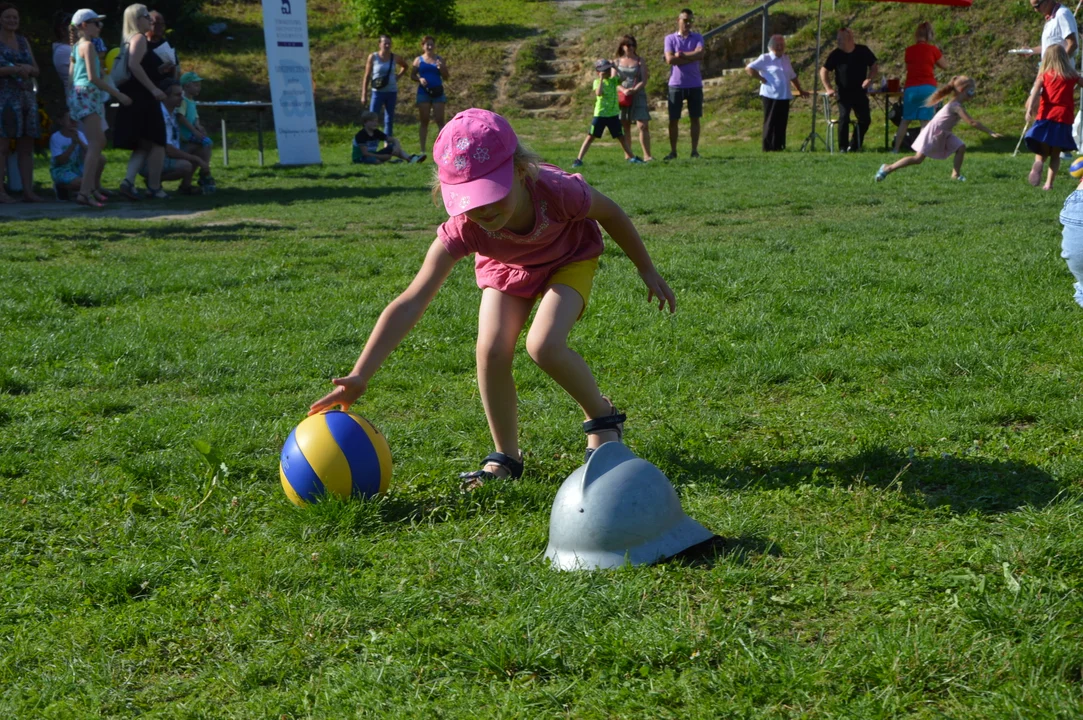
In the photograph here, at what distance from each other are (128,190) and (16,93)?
172 cm

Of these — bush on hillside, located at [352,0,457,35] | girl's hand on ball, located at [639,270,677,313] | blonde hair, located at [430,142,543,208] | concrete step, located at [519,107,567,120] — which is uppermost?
bush on hillside, located at [352,0,457,35]

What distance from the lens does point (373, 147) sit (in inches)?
736

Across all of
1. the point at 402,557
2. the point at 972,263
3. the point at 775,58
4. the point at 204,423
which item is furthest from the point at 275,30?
the point at 402,557

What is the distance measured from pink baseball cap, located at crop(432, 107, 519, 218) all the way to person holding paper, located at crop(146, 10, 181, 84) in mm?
10860

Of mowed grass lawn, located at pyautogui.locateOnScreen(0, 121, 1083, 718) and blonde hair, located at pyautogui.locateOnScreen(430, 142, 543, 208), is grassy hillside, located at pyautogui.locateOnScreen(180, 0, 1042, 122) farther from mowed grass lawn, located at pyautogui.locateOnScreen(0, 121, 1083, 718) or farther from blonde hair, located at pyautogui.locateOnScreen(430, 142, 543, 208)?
blonde hair, located at pyautogui.locateOnScreen(430, 142, 543, 208)

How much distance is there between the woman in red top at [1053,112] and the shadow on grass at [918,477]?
10.0m

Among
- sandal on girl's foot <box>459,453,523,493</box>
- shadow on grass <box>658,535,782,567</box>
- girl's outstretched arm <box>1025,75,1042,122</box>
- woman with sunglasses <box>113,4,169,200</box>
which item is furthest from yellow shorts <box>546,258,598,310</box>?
girl's outstretched arm <box>1025,75,1042,122</box>

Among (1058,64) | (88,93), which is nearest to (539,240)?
(88,93)

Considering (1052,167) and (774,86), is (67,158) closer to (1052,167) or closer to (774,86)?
(774,86)

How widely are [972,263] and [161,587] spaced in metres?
6.50

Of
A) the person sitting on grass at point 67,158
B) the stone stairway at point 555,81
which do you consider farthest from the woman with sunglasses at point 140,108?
the stone stairway at point 555,81

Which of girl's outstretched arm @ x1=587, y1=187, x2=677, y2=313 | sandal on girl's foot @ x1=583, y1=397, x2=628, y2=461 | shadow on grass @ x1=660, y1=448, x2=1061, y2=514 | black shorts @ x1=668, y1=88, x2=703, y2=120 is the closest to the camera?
shadow on grass @ x1=660, y1=448, x2=1061, y2=514

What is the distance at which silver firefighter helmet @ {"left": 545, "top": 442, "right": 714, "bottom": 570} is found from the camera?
330 centimetres

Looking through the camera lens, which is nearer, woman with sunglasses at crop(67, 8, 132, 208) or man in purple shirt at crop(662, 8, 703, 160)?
woman with sunglasses at crop(67, 8, 132, 208)
